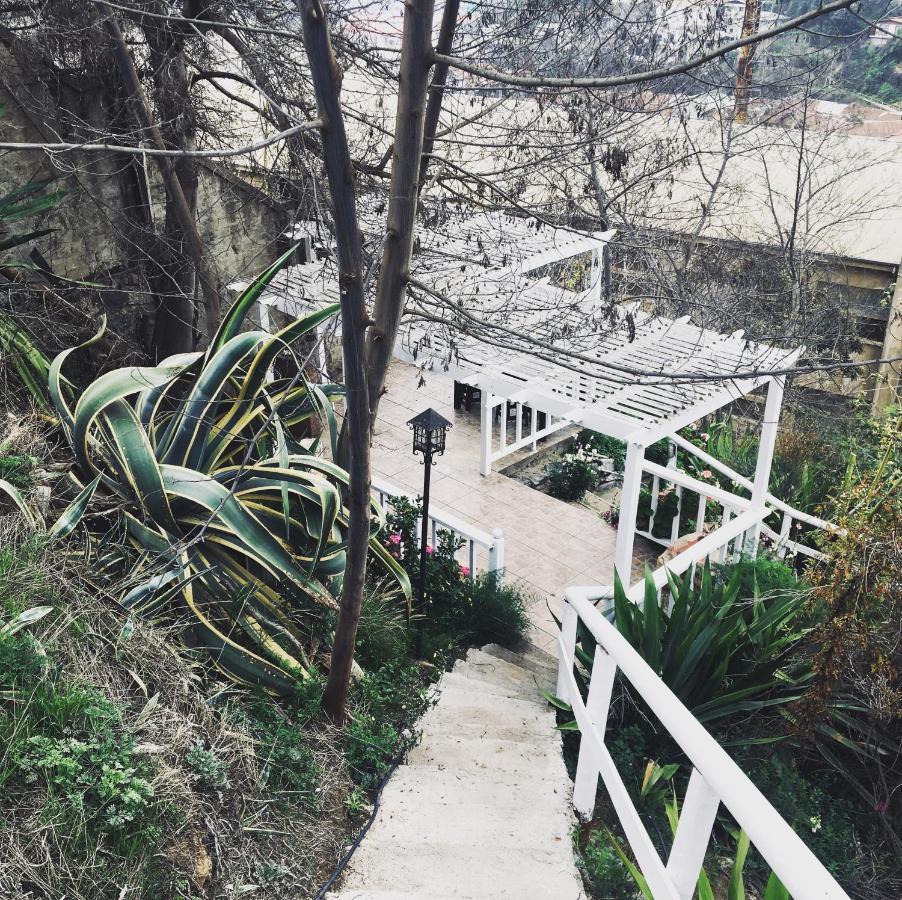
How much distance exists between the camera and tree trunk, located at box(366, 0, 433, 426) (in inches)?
107

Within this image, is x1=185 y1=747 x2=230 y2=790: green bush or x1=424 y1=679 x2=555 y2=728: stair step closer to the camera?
x1=185 y1=747 x2=230 y2=790: green bush

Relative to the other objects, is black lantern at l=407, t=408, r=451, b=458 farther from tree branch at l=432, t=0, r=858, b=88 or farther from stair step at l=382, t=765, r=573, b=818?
tree branch at l=432, t=0, r=858, b=88

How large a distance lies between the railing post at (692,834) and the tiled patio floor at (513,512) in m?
3.63

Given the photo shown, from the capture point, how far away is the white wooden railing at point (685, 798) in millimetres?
1665

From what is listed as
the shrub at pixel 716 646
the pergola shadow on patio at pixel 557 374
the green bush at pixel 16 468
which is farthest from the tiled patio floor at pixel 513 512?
the green bush at pixel 16 468

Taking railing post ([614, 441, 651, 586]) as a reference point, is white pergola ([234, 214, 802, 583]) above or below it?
above

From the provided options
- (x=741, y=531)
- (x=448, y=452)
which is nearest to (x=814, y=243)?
(x=448, y=452)

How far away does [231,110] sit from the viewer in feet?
21.4

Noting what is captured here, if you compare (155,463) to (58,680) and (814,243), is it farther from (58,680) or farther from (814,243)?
(814,243)

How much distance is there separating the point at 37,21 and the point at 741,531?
5.74 metres

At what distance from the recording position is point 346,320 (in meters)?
2.85

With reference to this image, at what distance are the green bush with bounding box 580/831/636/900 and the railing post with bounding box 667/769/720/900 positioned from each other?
783 mm

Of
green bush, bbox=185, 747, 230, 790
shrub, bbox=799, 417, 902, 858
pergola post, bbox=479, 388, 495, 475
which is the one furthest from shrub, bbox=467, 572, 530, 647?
pergola post, bbox=479, 388, 495, 475

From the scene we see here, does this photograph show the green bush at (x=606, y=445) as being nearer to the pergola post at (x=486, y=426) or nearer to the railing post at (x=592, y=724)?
the pergola post at (x=486, y=426)
